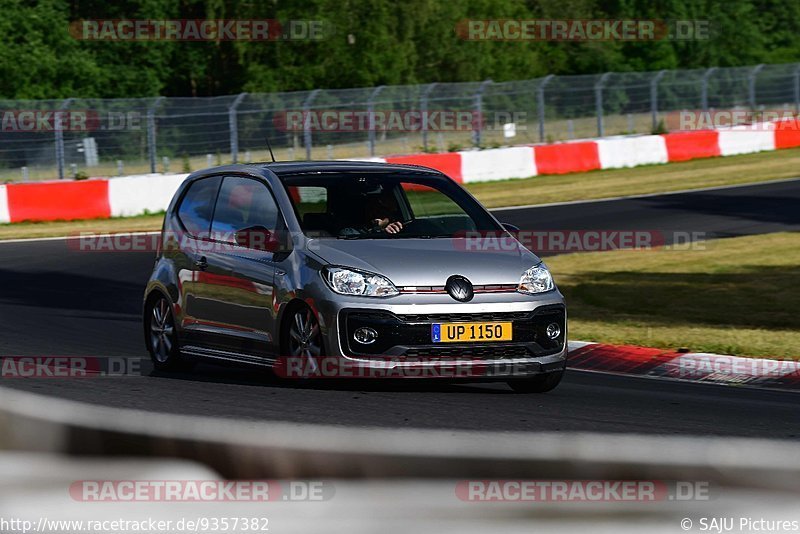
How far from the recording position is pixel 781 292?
14711 millimetres

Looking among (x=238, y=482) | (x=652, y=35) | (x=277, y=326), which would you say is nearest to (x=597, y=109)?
(x=277, y=326)

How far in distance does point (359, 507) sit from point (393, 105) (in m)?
28.1

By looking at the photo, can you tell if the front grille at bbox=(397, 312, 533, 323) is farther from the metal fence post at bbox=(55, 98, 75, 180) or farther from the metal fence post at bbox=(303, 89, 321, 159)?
the metal fence post at bbox=(303, 89, 321, 159)

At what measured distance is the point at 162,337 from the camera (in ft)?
34.4

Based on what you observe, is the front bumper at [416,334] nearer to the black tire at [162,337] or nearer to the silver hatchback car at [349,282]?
the silver hatchback car at [349,282]

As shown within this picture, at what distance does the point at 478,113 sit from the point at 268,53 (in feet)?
113

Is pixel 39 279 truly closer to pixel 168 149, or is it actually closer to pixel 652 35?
pixel 168 149

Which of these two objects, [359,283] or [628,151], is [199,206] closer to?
[359,283]

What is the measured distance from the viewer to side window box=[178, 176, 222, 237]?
10211mm

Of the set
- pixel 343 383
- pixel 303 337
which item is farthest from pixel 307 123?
pixel 303 337

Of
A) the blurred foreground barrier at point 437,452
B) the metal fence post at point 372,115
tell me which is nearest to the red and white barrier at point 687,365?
the blurred foreground barrier at point 437,452

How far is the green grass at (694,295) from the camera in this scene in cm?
1202

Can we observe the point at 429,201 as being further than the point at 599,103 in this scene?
No

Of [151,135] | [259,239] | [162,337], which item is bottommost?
[162,337]
